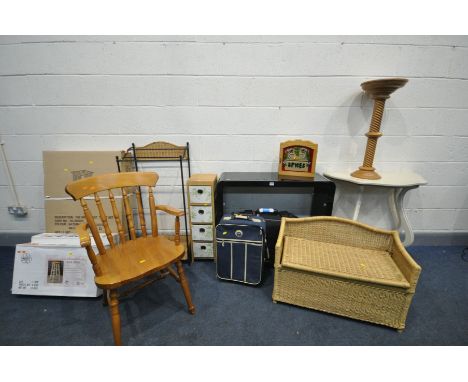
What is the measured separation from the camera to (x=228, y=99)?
1.70 metres

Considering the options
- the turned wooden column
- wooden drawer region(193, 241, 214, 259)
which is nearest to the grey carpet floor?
wooden drawer region(193, 241, 214, 259)

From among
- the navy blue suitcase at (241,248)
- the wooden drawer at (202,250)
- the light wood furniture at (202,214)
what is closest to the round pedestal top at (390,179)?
the navy blue suitcase at (241,248)

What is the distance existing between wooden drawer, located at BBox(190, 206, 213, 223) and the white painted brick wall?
406 mm

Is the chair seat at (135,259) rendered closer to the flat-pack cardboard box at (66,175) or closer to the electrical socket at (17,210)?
the flat-pack cardboard box at (66,175)

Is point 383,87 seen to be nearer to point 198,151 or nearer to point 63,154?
point 198,151

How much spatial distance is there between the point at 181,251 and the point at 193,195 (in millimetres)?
532

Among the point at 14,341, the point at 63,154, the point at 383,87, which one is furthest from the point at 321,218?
the point at 63,154

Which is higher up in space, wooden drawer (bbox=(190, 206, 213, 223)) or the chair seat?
wooden drawer (bbox=(190, 206, 213, 223))

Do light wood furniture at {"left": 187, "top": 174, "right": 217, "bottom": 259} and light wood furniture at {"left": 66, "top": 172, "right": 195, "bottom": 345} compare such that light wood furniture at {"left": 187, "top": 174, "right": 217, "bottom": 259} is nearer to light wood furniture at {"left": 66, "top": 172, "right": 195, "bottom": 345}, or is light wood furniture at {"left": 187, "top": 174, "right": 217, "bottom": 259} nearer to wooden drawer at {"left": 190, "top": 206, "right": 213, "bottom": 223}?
wooden drawer at {"left": 190, "top": 206, "right": 213, "bottom": 223}

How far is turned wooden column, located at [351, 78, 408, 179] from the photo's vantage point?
136cm

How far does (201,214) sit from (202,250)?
333 millimetres

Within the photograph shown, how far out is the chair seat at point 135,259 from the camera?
1.01 m

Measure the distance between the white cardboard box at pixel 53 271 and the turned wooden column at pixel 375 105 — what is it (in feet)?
6.73

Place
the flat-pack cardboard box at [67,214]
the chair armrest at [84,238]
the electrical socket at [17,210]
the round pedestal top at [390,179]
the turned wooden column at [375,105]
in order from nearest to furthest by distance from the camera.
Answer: the chair armrest at [84,238] → the turned wooden column at [375,105] → the round pedestal top at [390,179] → the flat-pack cardboard box at [67,214] → the electrical socket at [17,210]
